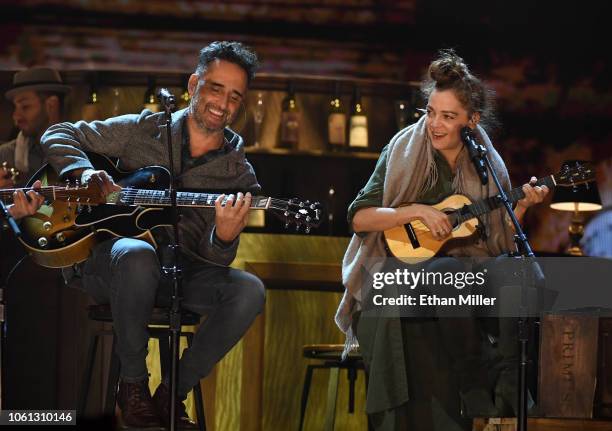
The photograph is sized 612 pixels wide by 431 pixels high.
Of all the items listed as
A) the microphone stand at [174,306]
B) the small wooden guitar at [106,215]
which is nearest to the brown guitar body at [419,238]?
the small wooden guitar at [106,215]

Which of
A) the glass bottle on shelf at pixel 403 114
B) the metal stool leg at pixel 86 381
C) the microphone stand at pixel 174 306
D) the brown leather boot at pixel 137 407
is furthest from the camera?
the glass bottle on shelf at pixel 403 114

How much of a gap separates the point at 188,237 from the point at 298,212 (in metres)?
0.41

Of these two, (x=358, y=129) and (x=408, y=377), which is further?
(x=358, y=129)

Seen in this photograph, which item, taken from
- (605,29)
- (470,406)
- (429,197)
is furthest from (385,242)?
(605,29)

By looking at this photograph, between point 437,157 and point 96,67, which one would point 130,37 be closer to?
point 96,67

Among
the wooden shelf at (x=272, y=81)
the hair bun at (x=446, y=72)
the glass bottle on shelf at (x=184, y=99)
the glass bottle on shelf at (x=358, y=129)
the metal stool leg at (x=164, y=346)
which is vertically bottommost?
the metal stool leg at (x=164, y=346)

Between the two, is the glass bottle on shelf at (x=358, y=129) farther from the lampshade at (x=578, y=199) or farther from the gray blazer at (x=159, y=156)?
the gray blazer at (x=159, y=156)

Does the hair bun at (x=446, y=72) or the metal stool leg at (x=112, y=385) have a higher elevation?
the hair bun at (x=446, y=72)

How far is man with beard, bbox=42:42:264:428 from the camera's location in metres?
3.23

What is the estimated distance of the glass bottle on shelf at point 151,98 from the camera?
613 cm

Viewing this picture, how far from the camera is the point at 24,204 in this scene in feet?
11.3

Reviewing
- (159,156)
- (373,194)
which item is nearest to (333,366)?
(373,194)

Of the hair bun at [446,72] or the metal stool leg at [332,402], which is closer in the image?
the hair bun at [446,72]

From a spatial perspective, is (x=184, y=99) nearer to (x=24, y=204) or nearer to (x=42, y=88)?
(x=42, y=88)
